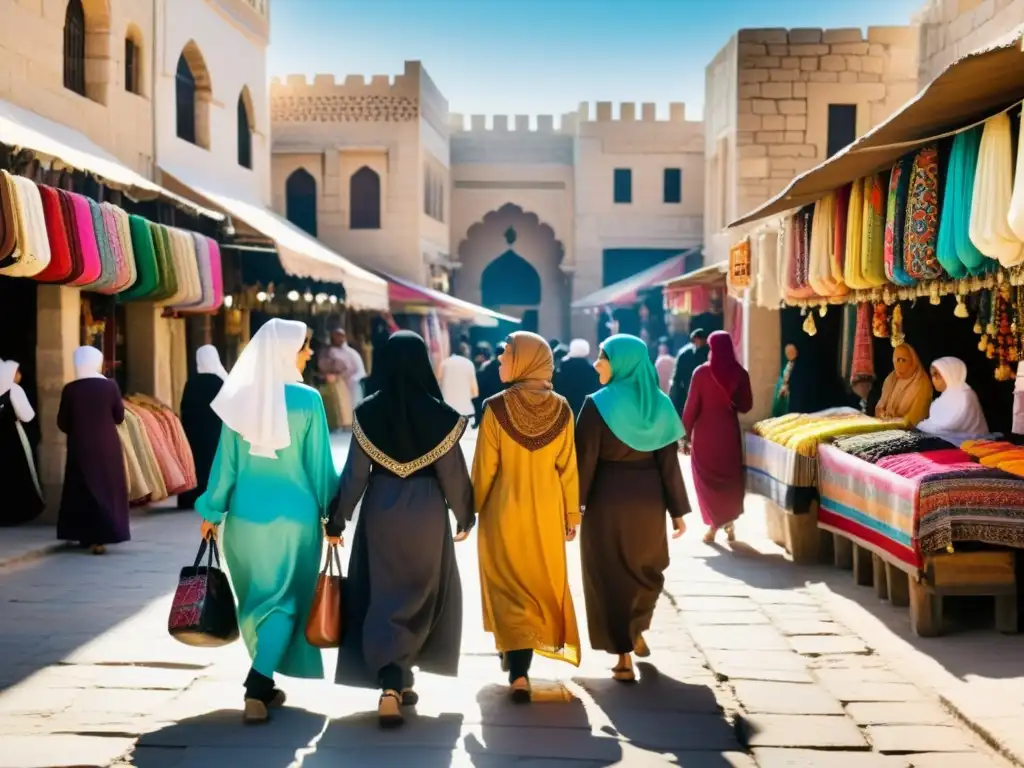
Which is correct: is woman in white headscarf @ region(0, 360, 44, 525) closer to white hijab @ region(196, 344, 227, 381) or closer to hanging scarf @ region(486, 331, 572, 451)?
white hijab @ region(196, 344, 227, 381)

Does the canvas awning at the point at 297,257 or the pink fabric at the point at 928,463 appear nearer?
the pink fabric at the point at 928,463

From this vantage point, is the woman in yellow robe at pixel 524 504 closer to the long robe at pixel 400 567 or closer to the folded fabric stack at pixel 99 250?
the long robe at pixel 400 567

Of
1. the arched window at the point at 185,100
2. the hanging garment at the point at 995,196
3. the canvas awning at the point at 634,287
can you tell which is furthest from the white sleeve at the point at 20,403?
the canvas awning at the point at 634,287

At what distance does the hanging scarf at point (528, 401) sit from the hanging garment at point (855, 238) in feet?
8.93

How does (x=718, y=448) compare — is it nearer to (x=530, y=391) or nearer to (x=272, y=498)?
(x=530, y=391)

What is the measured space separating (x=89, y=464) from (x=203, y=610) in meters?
3.70

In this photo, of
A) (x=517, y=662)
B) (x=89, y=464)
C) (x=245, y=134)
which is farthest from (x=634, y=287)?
(x=517, y=662)

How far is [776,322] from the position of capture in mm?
10195

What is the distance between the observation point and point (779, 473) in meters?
7.77

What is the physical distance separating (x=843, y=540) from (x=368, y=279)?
30.6 feet

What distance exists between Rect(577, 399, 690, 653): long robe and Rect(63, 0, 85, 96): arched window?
763 centimetres

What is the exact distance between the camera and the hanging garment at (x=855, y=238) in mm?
6934

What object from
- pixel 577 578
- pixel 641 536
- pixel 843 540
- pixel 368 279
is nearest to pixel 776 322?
pixel 843 540

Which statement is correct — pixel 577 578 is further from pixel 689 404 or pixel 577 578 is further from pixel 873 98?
pixel 873 98
